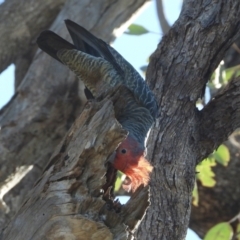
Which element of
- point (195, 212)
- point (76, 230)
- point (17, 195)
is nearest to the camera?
point (76, 230)

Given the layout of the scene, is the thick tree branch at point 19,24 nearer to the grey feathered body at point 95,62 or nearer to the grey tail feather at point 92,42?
the grey feathered body at point 95,62

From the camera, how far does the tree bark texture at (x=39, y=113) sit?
14.8 feet

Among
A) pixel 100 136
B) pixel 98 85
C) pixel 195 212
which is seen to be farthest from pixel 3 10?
pixel 100 136

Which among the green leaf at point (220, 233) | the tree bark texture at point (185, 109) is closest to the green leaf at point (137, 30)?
the tree bark texture at point (185, 109)

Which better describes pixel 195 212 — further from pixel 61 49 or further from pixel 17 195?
pixel 61 49

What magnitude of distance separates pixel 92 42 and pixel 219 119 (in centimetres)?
95

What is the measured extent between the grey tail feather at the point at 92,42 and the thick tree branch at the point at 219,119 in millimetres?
678

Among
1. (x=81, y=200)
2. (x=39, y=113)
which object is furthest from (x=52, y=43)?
(x=81, y=200)

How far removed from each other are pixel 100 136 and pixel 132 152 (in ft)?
1.58

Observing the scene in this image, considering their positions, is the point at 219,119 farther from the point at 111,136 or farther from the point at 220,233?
the point at 111,136

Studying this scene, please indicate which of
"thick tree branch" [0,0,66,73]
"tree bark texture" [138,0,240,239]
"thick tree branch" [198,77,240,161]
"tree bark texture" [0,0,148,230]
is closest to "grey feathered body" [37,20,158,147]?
"tree bark texture" [138,0,240,239]

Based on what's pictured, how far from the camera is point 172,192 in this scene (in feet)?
10.9

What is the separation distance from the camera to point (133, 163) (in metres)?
3.11

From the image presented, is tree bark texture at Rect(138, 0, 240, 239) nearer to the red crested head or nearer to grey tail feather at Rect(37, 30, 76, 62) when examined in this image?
the red crested head
